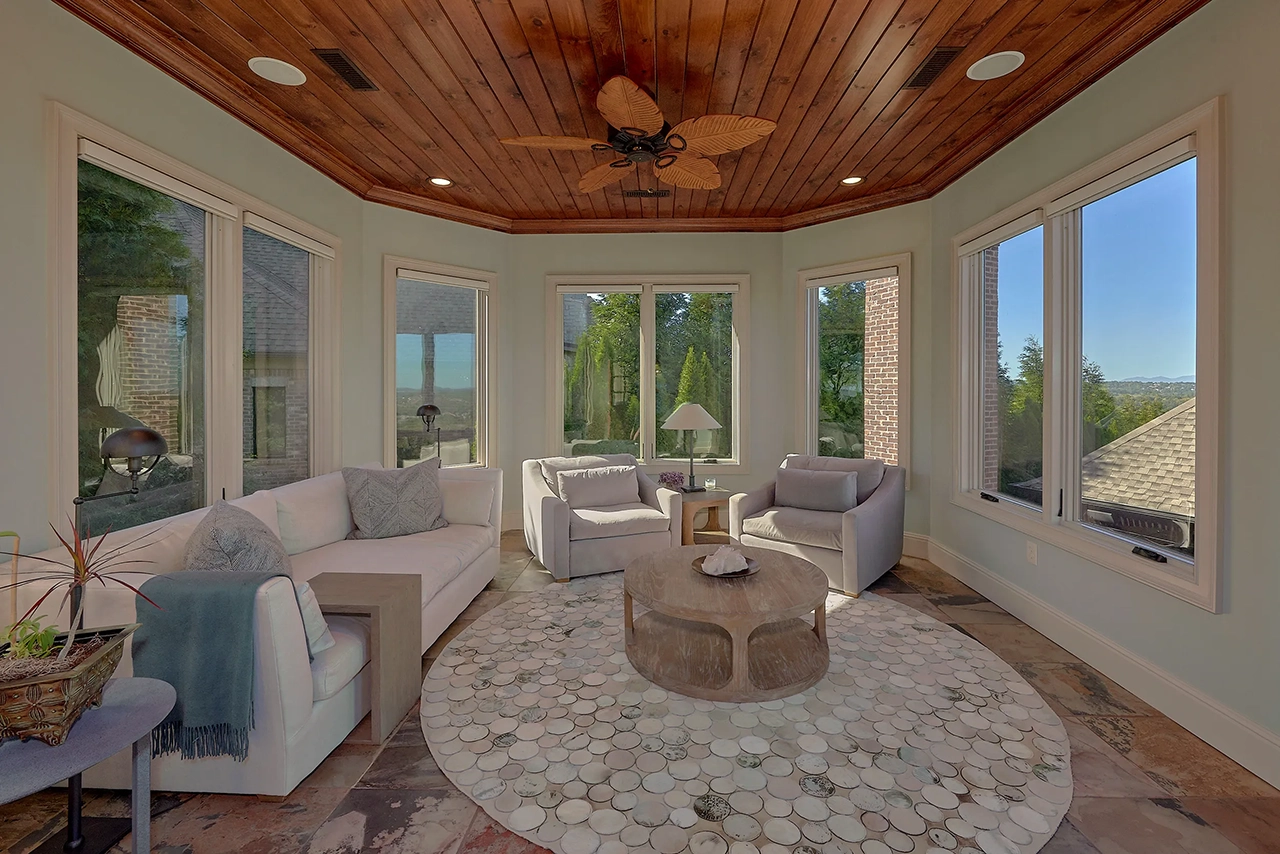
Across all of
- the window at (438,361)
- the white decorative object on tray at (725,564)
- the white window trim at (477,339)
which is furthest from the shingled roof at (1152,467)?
the window at (438,361)

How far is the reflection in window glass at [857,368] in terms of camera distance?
16.3ft

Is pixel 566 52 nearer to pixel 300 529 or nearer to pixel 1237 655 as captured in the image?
pixel 300 529

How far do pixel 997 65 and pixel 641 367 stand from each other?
3.50 metres

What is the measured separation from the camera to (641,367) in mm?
5695

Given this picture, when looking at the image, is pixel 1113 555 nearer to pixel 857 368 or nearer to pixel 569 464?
pixel 857 368

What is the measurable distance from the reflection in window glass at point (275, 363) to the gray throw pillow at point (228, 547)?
1.57m

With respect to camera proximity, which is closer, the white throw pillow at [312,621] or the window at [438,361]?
the white throw pillow at [312,621]

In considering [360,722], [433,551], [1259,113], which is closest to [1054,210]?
[1259,113]

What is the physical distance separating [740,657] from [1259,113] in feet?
9.13

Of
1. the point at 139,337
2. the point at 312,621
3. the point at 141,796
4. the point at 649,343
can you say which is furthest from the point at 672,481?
the point at 141,796

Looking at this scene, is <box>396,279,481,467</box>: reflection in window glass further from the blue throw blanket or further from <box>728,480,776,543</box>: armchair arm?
the blue throw blanket

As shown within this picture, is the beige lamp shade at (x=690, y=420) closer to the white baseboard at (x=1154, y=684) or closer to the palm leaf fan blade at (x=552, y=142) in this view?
the white baseboard at (x=1154, y=684)

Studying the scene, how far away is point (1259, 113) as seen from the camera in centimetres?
214

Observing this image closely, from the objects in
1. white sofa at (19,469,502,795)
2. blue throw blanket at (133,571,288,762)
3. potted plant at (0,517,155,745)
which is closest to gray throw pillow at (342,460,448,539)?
white sofa at (19,469,502,795)
